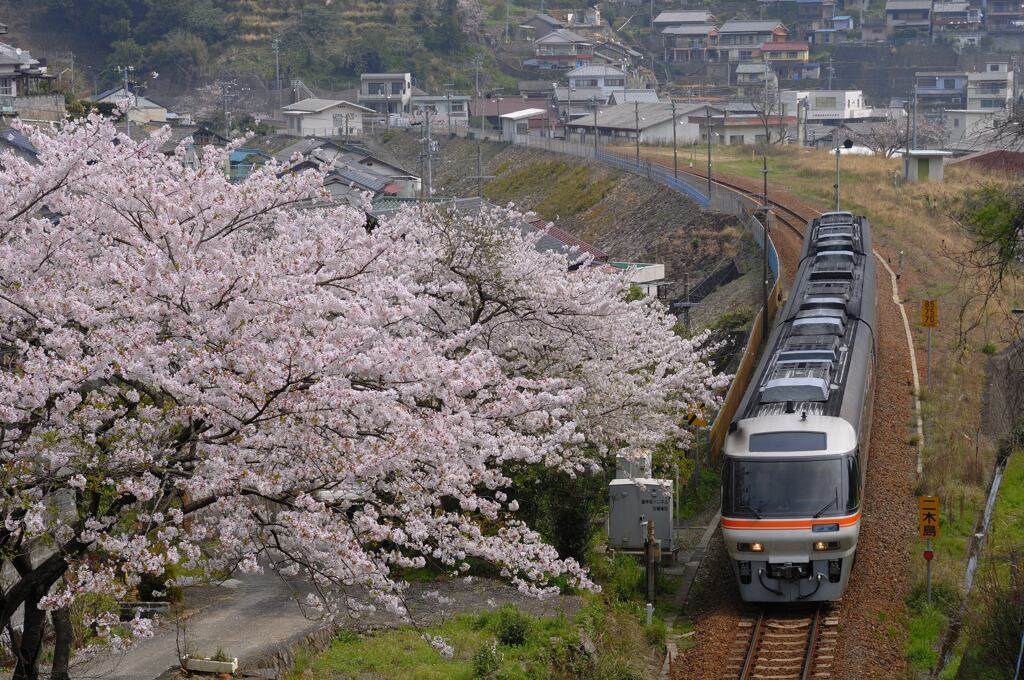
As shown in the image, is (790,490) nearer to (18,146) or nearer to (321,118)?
(18,146)

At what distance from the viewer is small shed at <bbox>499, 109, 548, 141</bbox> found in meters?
85.8

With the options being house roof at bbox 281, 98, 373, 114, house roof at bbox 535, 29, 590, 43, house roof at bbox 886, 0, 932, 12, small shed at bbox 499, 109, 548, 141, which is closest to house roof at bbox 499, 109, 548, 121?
small shed at bbox 499, 109, 548, 141

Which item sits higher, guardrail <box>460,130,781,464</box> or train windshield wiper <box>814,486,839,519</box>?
train windshield wiper <box>814,486,839,519</box>

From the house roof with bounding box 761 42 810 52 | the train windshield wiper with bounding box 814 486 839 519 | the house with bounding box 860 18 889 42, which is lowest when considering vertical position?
the train windshield wiper with bounding box 814 486 839 519

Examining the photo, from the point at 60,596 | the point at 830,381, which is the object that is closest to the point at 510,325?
the point at 830,381

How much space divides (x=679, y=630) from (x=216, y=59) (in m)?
98.0

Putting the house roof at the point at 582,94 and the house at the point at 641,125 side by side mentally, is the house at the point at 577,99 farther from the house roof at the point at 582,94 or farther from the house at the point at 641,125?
the house at the point at 641,125

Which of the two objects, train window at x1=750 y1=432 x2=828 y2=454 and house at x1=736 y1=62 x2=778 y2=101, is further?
house at x1=736 y1=62 x2=778 y2=101

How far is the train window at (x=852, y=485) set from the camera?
14.6 metres

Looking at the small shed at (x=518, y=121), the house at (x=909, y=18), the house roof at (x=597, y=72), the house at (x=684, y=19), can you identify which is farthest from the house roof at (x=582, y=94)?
the house at (x=909, y=18)

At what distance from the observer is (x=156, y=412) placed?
364 inches

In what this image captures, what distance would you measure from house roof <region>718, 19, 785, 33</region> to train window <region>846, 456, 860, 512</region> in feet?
329

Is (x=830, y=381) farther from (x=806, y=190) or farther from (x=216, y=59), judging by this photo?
(x=216, y=59)

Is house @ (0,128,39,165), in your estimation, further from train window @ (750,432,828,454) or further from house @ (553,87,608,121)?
house @ (553,87,608,121)
